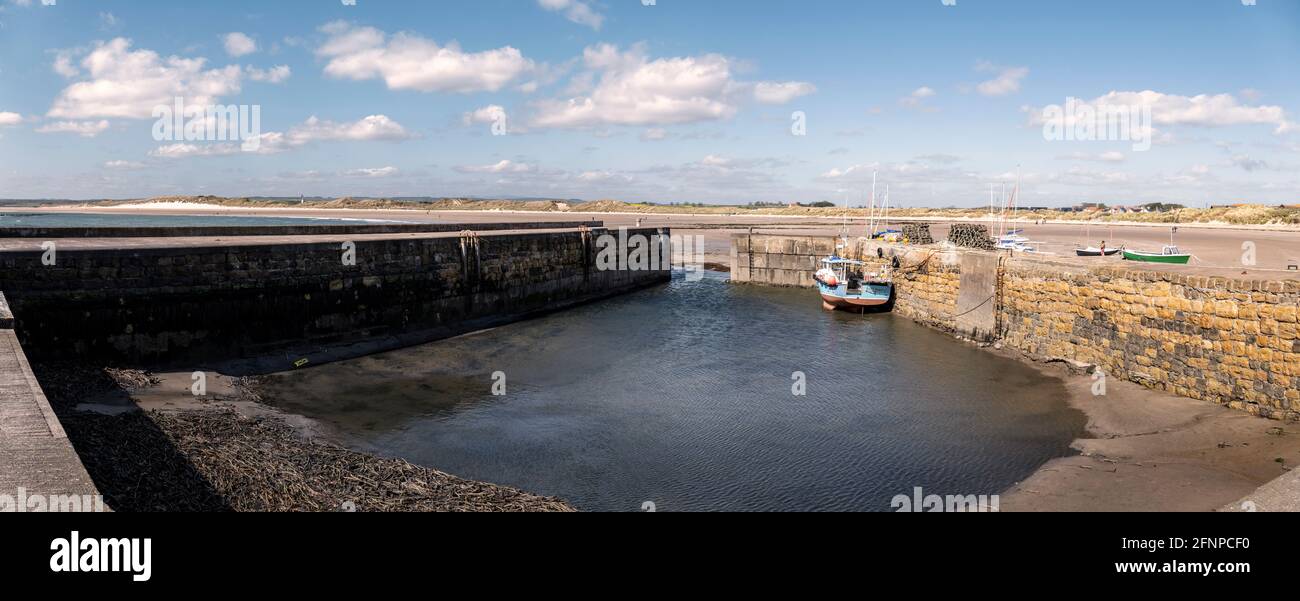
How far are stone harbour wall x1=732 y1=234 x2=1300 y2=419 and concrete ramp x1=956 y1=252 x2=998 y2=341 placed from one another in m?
0.04

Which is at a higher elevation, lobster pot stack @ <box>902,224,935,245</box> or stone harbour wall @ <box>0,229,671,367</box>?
lobster pot stack @ <box>902,224,935,245</box>

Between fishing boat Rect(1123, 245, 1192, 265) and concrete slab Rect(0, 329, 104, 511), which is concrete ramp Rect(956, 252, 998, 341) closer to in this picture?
fishing boat Rect(1123, 245, 1192, 265)

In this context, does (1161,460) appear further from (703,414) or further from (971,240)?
(971,240)

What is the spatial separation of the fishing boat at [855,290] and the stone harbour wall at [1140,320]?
238 centimetres

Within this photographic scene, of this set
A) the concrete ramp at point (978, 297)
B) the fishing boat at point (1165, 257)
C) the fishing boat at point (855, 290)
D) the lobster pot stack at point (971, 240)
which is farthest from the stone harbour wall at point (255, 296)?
the fishing boat at point (1165, 257)

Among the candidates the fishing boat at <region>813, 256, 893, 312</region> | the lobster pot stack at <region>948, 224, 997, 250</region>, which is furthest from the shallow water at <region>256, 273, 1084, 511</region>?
the lobster pot stack at <region>948, 224, 997, 250</region>

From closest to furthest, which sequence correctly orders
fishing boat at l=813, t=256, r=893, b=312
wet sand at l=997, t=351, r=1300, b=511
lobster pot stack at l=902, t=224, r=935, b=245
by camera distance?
wet sand at l=997, t=351, r=1300, b=511 → fishing boat at l=813, t=256, r=893, b=312 → lobster pot stack at l=902, t=224, r=935, b=245

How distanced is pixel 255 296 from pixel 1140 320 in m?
21.6

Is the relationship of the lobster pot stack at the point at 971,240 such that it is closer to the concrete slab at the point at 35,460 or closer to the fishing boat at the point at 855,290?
the fishing boat at the point at 855,290

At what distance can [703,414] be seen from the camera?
1476 centimetres

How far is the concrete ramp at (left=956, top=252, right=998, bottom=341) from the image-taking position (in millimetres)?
21953

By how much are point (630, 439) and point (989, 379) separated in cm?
1003

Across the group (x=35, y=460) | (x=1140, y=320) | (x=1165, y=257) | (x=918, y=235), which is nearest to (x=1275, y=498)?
(x=1140, y=320)
